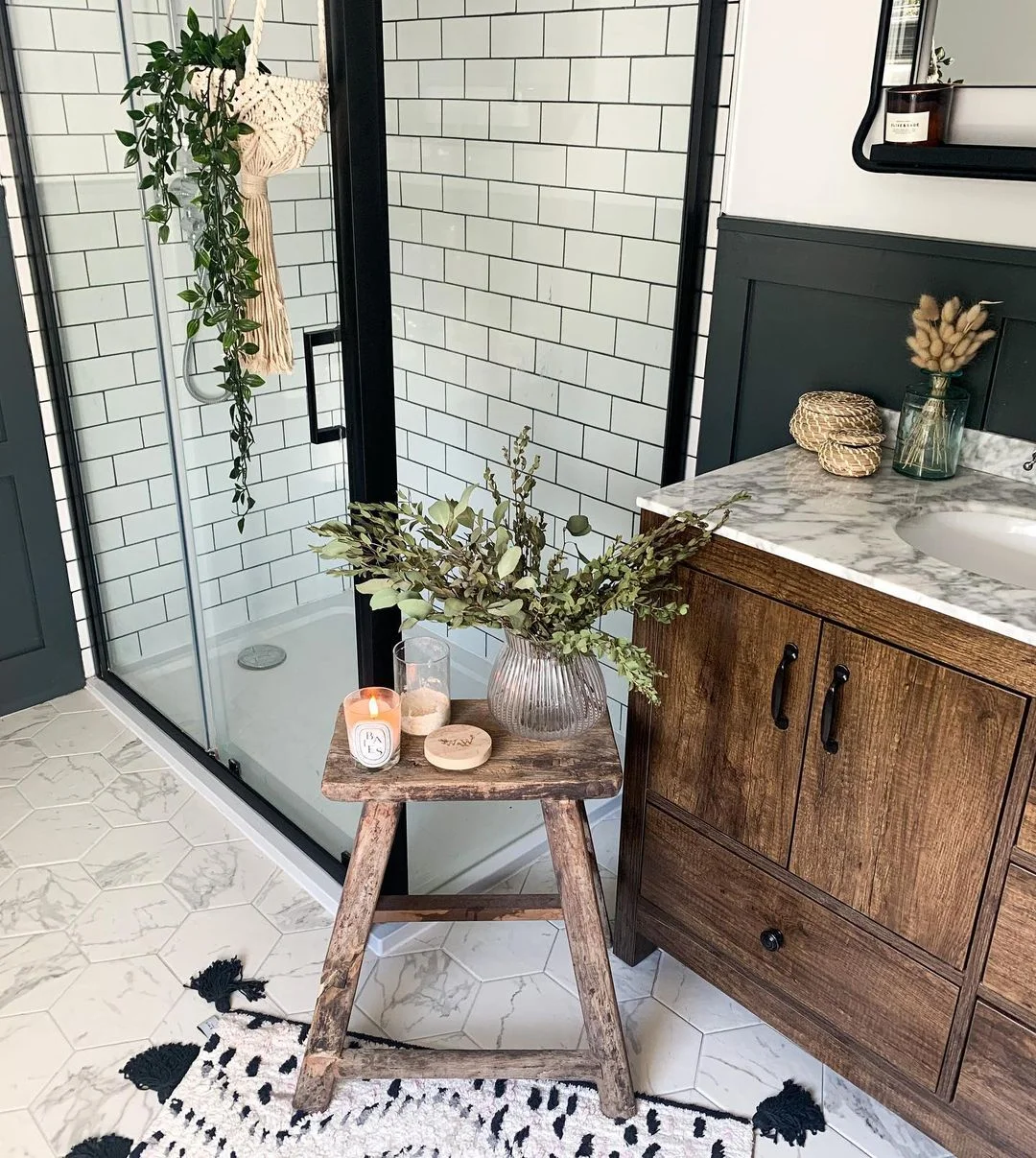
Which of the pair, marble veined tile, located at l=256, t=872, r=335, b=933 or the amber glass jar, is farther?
marble veined tile, located at l=256, t=872, r=335, b=933

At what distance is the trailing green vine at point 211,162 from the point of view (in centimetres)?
162

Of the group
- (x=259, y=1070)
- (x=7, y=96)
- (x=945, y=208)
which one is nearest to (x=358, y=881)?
(x=259, y=1070)

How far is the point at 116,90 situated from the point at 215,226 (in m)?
0.75

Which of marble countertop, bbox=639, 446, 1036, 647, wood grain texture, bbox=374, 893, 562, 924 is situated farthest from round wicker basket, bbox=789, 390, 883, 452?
wood grain texture, bbox=374, 893, 562, 924

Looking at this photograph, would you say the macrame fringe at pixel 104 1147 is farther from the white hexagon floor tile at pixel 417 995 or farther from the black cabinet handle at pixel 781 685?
the black cabinet handle at pixel 781 685

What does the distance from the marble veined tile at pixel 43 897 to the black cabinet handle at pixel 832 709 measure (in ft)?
5.09

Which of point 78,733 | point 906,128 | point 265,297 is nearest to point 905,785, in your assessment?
point 906,128

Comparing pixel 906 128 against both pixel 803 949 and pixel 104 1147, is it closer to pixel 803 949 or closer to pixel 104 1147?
pixel 803 949

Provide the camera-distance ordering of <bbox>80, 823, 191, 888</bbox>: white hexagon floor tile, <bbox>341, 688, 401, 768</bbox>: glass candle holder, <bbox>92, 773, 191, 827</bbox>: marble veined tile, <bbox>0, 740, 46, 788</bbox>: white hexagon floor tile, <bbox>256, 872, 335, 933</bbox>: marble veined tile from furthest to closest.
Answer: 1. <bbox>0, 740, 46, 788</bbox>: white hexagon floor tile
2. <bbox>92, 773, 191, 827</bbox>: marble veined tile
3. <bbox>80, 823, 191, 888</bbox>: white hexagon floor tile
4. <bbox>256, 872, 335, 933</bbox>: marble veined tile
5. <bbox>341, 688, 401, 768</bbox>: glass candle holder

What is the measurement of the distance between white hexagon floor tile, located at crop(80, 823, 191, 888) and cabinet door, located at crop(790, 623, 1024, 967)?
4.60 feet

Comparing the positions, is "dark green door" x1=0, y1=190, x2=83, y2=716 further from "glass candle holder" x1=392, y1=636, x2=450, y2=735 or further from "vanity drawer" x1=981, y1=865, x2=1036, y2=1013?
"vanity drawer" x1=981, y1=865, x2=1036, y2=1013

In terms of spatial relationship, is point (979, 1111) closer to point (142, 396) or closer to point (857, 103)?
point (857, 103)

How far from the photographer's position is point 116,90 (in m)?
2.23

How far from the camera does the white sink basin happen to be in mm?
1568
